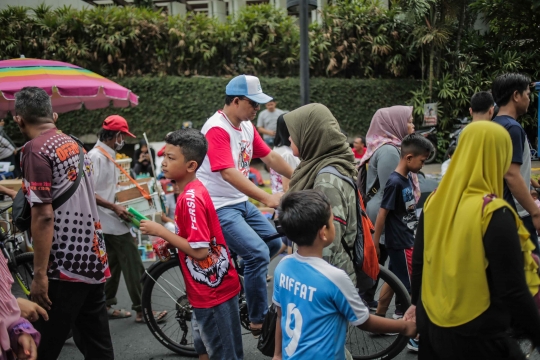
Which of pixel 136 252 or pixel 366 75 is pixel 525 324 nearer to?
pixel 136 252

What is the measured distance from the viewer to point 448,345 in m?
2.39

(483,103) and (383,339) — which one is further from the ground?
(483,103)

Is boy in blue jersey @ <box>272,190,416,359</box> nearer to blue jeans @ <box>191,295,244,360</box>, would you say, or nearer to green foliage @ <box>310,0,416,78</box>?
blue jeans @ <box>191,295,244,360</box>

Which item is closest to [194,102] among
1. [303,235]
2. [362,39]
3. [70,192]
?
[362,39]

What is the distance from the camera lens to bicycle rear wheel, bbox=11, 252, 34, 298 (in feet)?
15.1

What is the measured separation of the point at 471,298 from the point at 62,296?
2.41 metres

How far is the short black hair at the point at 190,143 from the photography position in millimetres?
3305

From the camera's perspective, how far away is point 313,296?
7.91 ft

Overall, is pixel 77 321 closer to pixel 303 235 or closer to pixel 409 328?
pixel 303 235

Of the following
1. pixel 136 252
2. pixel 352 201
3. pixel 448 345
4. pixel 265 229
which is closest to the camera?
pixel 448 345

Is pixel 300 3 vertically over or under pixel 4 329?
over

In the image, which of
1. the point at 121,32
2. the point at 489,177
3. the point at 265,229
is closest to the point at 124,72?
the point at 121,32

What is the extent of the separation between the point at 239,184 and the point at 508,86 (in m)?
2.13

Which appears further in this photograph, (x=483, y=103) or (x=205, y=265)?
(x=483, y=103)
